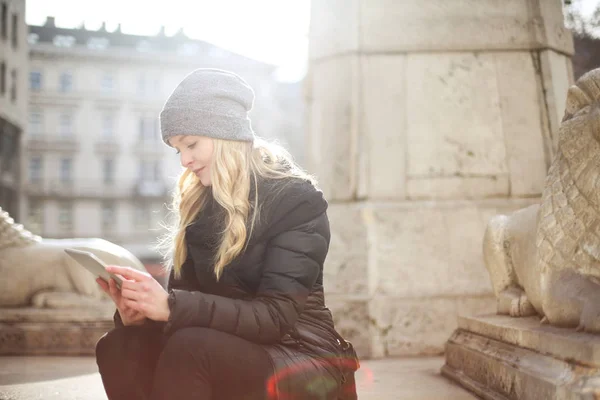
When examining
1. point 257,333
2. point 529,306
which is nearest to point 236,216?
point 257,333

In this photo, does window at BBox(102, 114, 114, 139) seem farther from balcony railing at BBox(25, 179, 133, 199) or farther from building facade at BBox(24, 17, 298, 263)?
balcony railing at BBox(25, 179, 133, 199)

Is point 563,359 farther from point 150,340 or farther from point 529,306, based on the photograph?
point 150,340

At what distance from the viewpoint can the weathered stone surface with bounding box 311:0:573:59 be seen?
4.56 m

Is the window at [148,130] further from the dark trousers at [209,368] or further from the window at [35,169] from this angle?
the dark trousers at [209,368]

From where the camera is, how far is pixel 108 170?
4462 centimetres

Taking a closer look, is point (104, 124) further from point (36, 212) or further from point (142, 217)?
point (36, 212)

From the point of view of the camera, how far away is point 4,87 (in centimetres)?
2291

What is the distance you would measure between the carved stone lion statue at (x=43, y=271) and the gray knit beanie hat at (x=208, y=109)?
2.50m

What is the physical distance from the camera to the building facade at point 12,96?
75.3ft

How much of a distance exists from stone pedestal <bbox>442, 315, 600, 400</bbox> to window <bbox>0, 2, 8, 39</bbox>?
2346 cm

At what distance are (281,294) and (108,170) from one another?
4479 centimetres

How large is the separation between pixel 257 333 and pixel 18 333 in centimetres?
316

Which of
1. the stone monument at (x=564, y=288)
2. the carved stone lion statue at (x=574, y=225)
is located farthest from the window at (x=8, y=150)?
the carved stone lion statue at (x=574, y=225)

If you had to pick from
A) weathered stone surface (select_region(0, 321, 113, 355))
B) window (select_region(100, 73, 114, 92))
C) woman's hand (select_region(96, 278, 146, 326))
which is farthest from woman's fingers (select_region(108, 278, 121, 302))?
window (select_region(100, 73, 114, 92))
